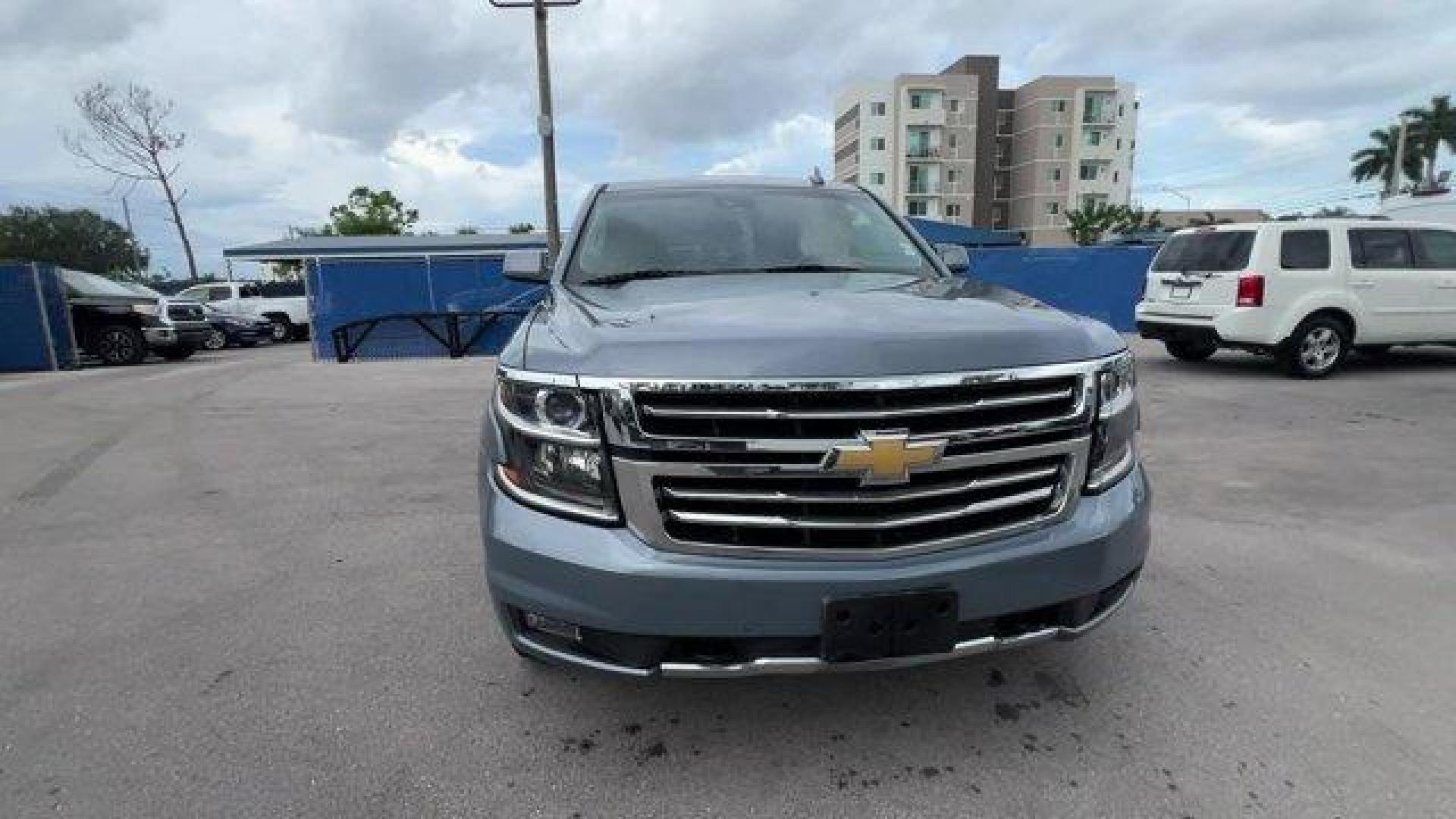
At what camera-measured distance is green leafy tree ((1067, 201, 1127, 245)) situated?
55.9m

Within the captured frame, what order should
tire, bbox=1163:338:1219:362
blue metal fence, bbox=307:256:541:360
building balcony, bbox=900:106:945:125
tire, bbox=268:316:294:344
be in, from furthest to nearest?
building balcony, bbox=900:106:945:125, tire, bbox=268:316:294:344, blue metal fence, bbox=307:256:541:360, tire, bbox=1163:338:1219:362

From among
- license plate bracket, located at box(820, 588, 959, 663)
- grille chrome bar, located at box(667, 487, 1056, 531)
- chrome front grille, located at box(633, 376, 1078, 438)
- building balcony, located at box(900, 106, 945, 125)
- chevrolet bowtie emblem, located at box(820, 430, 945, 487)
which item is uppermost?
building balcony, located at box(900, 106, 945, 125)

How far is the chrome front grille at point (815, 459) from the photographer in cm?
188

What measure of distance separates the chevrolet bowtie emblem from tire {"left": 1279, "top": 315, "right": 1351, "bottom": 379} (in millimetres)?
8991

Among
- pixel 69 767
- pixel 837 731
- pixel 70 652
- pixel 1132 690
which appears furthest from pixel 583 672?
pixel 70 652

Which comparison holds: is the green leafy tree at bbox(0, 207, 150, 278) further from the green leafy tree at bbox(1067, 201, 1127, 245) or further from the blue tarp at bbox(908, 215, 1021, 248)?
the green leafy tree at bbox(1067, 201, 1127, 245)

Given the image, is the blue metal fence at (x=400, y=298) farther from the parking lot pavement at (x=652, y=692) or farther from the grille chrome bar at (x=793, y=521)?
the grille chrome bar at (x=793, y=521)

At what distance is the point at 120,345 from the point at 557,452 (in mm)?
16091

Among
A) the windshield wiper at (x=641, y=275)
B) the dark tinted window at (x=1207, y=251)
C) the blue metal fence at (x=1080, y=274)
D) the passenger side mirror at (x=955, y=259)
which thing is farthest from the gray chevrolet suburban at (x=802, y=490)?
the blue metal fence at (x=1080, y=274)

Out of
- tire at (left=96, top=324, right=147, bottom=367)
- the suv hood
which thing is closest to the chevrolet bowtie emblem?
the suv hood

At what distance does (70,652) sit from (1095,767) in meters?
3.58

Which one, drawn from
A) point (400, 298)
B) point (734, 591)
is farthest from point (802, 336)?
point (400, 298)

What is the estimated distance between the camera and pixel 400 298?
49.3 ft

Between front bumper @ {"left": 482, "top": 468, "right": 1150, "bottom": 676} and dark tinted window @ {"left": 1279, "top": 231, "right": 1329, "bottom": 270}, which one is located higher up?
dark tinted window @ {"left": 1279, "top": 231, "right": 1329, "bottom": 270}
